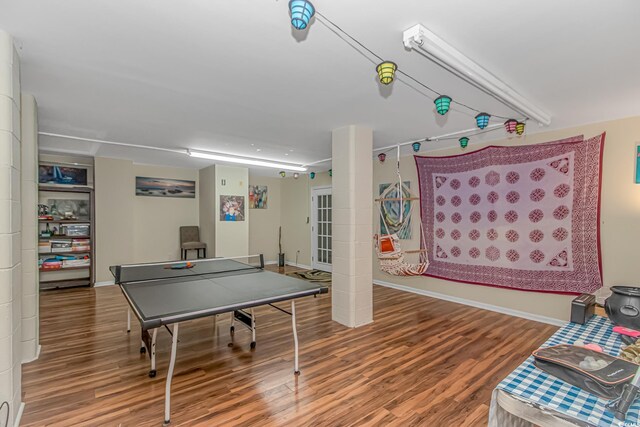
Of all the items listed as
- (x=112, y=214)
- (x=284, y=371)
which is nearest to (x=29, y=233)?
(x=284, y=371)

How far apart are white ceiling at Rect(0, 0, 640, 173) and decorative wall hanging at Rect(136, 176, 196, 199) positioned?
9.33 ft

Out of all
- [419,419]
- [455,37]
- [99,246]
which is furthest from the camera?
[99,246]

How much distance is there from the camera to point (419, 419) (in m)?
2.04

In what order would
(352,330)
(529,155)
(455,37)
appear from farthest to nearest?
(529,155), (352,330), (455,37)

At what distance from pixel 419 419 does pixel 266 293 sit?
1.39m

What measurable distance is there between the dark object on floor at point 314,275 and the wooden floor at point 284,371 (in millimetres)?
2057

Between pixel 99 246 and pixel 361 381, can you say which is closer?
pixel 361 381

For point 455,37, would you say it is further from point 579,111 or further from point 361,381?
point 361,381

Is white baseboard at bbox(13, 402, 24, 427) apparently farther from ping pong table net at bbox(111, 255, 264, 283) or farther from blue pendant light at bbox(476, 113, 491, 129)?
blue pendant light at bbox(476, 113, 491, 129)

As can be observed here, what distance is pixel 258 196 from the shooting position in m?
8.08

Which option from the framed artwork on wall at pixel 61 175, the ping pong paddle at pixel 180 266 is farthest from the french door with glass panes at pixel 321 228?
the framed artwork on wall at pixel 61 175

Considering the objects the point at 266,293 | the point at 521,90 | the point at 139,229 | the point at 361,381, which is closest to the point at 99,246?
the point at 139,229

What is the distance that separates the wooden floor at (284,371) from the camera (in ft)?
6.84

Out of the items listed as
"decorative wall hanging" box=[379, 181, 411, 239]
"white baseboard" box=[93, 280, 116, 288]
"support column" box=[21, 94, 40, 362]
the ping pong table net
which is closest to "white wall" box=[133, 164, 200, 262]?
"white baseboard" box=[93, 280, 116, 288]
